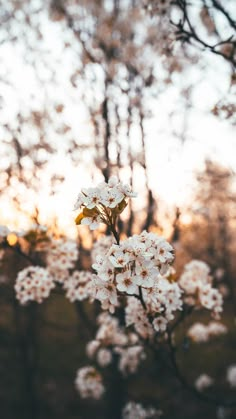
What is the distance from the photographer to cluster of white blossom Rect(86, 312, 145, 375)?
12.1 feet

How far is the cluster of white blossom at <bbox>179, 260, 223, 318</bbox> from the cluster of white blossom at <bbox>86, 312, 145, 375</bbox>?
868 millimetres

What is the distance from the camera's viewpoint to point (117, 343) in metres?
3.95

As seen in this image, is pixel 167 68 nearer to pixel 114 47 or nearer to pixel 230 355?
pixel 114 47

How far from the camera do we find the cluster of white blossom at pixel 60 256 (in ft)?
10.9

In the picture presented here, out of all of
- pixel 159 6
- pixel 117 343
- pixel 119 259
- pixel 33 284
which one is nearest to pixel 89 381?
pixel 117 343

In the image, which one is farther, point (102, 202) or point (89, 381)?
point (89, 381)

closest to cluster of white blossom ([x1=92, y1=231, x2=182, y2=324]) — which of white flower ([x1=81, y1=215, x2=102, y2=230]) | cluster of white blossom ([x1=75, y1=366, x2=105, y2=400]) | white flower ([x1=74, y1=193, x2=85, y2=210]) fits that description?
white flower ([x1=81, y1=215, x2=102, y2=230])

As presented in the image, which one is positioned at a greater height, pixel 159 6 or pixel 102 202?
pixel 159 6

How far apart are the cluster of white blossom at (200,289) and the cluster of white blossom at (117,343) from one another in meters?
0.87

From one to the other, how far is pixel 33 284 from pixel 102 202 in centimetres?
153

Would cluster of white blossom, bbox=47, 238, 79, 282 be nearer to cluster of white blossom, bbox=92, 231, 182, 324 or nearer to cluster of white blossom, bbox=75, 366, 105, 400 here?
cluster of white blossom, bbox=75, 366, 105, 400

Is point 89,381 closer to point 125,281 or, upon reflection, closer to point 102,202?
point 125,281

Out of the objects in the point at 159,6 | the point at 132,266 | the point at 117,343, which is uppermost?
the point at 159,6

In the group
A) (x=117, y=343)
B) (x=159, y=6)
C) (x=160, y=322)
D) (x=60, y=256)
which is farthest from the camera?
(x=117, y=343)
